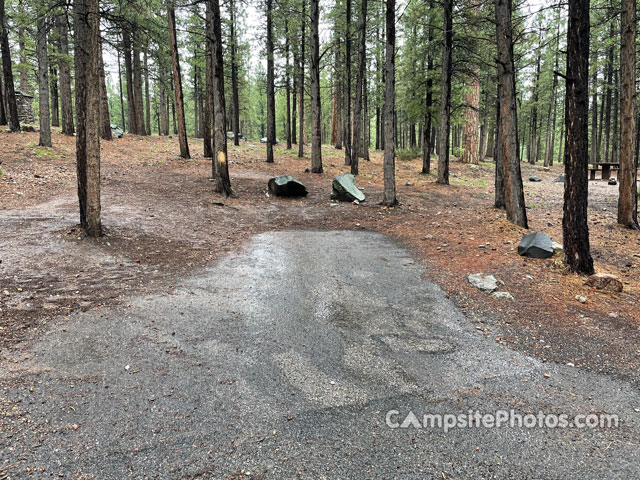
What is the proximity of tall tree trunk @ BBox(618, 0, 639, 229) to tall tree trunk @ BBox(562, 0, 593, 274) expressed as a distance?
4.76 meters

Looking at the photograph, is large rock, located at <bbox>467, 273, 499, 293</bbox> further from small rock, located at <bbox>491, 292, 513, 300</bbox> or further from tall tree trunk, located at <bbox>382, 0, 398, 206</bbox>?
tall tree trunk, located at <bbox>382, 0, 398, 206</bbox>

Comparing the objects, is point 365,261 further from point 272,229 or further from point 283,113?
point 283,113

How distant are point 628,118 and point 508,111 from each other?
3.31 m

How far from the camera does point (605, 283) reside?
18.4 feet

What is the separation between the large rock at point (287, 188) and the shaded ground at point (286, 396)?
805cm

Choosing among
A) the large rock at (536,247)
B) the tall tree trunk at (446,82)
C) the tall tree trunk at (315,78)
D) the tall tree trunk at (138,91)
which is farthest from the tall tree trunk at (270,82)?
the large rock at (536,247)

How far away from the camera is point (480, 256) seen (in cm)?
721

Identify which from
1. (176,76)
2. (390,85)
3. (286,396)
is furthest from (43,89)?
(286,396)

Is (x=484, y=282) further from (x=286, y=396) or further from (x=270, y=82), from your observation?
(x=270, y=82)

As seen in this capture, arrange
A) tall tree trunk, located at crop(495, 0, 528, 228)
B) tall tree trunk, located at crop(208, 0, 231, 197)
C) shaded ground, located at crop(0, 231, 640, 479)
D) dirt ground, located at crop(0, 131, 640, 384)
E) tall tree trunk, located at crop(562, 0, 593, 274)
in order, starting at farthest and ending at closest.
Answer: tall tree trunk, located at crop(208, 0, 231, 197) → tall tree trunk, located at crop(495, 0, 528, 228) → tall tree trunk, located at crop(562, 0, 593, 274) → dirt ground, located at crop(0, 131, 640, 384) → shaded ground, located at crop(0, 231, 640, 479)

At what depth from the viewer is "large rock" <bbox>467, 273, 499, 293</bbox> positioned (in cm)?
571

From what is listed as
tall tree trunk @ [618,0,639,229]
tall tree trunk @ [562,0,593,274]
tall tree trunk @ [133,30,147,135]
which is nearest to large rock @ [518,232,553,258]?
tall tree trunk @ [562,0,593,274]

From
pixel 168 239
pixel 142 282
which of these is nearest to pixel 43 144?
pixel 168 239

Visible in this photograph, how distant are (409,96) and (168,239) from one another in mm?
16214
